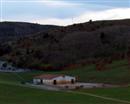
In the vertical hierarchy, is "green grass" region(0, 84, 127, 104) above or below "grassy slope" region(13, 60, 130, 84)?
below

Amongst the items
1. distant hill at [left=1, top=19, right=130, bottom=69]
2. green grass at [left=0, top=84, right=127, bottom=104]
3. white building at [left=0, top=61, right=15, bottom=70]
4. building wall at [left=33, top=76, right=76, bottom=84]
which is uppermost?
distant hill at [left=1, top=19, right=130, bottom=69]

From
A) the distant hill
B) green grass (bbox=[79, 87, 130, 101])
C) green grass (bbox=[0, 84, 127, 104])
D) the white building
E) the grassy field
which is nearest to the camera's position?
green grass (bbox=[0, 84, 127, 104])

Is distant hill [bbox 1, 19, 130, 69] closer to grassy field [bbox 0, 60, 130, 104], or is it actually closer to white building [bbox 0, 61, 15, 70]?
white building [bbox 0, 61, 15, 70]

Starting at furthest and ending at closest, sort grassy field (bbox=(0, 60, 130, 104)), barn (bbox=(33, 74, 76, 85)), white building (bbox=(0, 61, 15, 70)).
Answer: white building (bbox=(0, 61, 15, 70))
barn (bbox=(33, 74, 76, 85))
grassy field (bbox=(0, 60, 130, 104))

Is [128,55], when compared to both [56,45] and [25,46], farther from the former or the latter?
[25,46]

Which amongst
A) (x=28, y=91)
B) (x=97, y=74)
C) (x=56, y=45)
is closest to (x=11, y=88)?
(x=28, y=91)

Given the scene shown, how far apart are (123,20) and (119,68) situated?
81.3 meters

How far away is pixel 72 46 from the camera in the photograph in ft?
493

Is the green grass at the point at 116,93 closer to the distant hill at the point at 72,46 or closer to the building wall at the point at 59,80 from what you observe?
the building wall at the point at 59,80

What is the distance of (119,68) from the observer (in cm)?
10306

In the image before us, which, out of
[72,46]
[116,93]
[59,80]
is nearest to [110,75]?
[59,80]

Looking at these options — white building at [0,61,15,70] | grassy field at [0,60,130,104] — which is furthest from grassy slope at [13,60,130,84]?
white building at [0,61,15,70]

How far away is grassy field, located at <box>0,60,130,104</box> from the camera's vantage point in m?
56.7

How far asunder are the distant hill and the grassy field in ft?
68.7
